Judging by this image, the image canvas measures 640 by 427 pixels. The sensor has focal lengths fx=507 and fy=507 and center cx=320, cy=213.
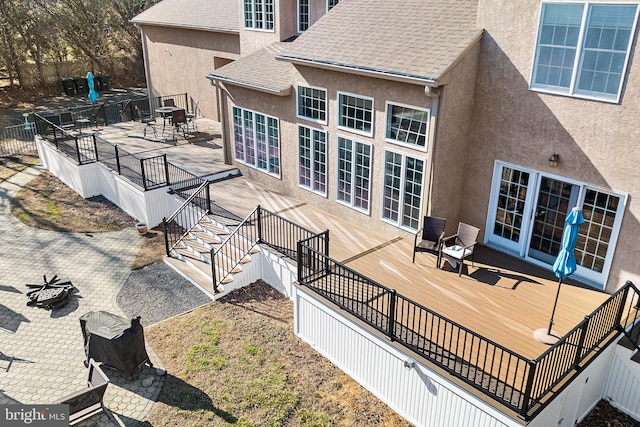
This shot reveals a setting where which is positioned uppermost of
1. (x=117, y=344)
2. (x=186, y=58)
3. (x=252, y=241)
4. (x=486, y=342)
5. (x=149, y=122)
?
(x=186, y=58)

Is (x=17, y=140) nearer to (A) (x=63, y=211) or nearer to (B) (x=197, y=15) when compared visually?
(A) (x=63, y=211)

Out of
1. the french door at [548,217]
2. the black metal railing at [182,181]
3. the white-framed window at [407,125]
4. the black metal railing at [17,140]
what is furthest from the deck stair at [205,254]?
the black metal railing at [17,140]

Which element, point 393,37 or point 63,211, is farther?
point 63,211

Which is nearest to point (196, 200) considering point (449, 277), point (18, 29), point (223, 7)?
point (449, 277)

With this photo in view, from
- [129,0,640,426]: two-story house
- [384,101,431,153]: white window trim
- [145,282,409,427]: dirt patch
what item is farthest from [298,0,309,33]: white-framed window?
[145,282,409,427]: dirt patch

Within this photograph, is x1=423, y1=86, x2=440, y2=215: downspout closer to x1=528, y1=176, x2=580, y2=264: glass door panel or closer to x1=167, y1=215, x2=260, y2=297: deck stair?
x1=528, y1=176, x2=580, y2=264: glass door panel

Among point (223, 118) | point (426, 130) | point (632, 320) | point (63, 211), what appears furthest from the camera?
point (63, 211)

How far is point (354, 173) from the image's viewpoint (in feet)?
41.6

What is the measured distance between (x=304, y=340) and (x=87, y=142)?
13385 millimetres

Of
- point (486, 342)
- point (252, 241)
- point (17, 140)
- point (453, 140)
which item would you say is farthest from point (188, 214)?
point (17, 140)

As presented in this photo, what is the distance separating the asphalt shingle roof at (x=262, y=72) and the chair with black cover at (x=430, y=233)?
5485 mm

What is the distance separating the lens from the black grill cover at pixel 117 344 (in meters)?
9.36

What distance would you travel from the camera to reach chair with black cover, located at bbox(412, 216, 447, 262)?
10.8m

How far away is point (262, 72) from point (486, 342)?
35.5 ft
